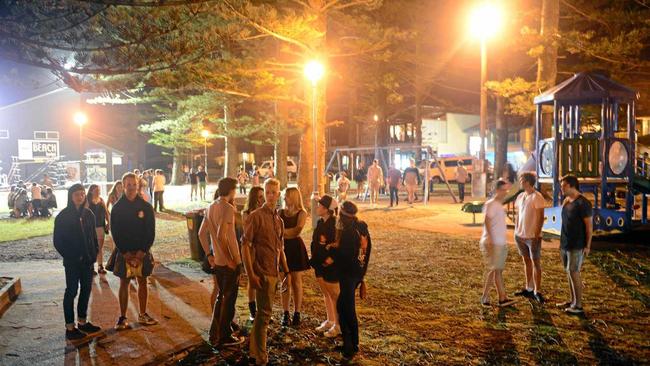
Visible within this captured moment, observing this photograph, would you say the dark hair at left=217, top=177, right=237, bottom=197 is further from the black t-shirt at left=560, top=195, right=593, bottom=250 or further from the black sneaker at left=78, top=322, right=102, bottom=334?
the black t-shirt at left=560, top=195, right=593, bottom=250

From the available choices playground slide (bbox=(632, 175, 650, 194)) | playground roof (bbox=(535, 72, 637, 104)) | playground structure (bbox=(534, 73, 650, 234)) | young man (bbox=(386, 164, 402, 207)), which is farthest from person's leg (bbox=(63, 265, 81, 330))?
young man (bbox=(386, 164, 402, 207))

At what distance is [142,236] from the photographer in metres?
6.37

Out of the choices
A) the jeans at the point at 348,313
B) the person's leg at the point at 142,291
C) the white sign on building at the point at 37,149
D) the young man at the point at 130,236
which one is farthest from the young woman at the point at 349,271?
the white sign on building at the point at 37,149

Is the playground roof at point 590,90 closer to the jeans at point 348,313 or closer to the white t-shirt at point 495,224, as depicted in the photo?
the white t-shirt at point 495,224

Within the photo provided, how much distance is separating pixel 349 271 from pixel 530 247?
129 inches

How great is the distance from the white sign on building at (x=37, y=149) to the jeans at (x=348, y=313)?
4390 cm

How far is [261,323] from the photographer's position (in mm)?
5246

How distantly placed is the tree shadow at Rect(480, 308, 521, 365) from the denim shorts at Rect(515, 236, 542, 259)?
0.90m

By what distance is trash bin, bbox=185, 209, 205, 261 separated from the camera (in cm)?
1027

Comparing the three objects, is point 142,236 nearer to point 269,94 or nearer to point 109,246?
point 109,246

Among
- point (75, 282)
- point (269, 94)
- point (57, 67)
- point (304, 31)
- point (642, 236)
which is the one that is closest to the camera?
point (75, 282)

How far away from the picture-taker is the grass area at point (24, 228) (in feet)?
50.9

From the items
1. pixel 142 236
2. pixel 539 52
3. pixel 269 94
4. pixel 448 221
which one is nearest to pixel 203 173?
pixel 269 94

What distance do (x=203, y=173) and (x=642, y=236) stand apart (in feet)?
62.9
